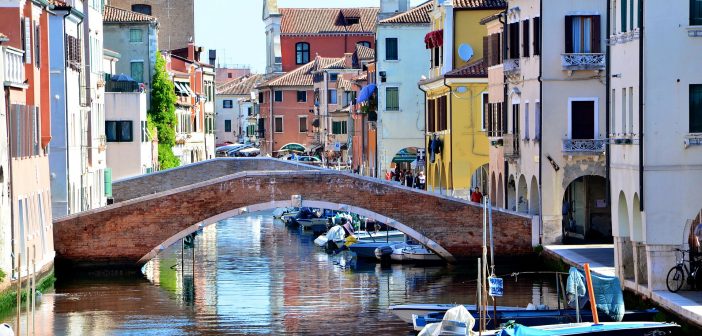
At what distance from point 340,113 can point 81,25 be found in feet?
111

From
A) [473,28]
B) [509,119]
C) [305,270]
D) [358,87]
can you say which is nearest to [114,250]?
[305,270]

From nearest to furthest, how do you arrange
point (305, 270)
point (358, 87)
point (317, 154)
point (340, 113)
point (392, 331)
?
1. point (392, 331)
2. point (305, 270)
3. point (358, 87)
4. point (340, 113)
5. point (317, 154)

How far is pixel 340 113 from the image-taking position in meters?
79.0

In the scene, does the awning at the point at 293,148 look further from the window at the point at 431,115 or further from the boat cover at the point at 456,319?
the boat cover at the point at 456,319

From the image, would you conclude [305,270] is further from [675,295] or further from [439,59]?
[675,295]

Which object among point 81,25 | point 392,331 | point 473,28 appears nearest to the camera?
point 392,331

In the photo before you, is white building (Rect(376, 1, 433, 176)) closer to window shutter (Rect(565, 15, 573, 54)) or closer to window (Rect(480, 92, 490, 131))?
window (Rect(480, 92, 490, 131))

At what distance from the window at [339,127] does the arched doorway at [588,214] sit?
124 ft

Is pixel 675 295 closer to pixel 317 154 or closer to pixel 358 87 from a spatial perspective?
pixel 358 87

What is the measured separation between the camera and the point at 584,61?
39.2 metres

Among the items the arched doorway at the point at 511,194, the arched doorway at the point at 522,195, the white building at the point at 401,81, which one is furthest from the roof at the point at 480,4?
the white building at the point at 401,81

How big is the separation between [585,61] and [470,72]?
382 inches

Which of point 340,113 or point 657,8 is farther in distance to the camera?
point 340,113

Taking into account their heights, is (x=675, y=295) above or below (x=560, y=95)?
below
